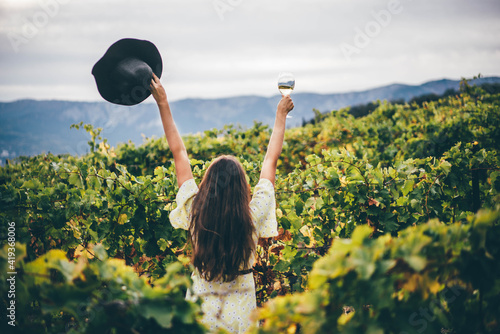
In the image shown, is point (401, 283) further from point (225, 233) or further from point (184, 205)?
point (184, 205)

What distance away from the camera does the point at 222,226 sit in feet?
6.07

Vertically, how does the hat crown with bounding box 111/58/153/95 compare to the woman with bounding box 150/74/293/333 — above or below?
above

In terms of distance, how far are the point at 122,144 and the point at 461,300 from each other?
6.63m

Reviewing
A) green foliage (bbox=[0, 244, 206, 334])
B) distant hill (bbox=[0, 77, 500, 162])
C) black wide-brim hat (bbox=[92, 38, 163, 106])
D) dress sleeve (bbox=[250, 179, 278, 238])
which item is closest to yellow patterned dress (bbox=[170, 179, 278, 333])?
dress sleeve (bbox=[250, 179, 278, 238])

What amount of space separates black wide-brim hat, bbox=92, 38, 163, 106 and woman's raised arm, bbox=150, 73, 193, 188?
3.0 inches

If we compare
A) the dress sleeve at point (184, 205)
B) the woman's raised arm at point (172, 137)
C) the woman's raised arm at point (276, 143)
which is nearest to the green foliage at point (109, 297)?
the dress sleeve at point (184, 205)

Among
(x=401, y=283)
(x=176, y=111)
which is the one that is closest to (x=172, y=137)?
(x=401, y=283)

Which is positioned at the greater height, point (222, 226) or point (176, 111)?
point (176, 111)

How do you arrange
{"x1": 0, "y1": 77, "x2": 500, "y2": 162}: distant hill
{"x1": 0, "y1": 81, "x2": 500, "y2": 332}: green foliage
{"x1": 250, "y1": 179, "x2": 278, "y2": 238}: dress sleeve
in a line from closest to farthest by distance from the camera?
1. {"x1": 250, "y1": 179, "x2": 278, "y2": 238}: dress sleeve
2. {"x1": 0, "y1": 81, "x2": 500, "y2": 332}: green foliage
3. {"x1": 0, "y1": 77, "x2": 500, "y2": 162}: distant hill

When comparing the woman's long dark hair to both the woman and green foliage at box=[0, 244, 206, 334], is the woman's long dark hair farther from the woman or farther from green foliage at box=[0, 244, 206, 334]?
green foliage at box=[0, 244, 206, 334]

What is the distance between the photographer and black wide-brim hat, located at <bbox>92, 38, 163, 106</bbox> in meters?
2.07

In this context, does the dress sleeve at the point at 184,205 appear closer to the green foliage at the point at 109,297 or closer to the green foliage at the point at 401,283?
the green foliage at the point at 109,297

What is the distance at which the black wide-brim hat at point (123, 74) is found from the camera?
2.07 meters

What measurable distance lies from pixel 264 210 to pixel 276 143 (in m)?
0.47
